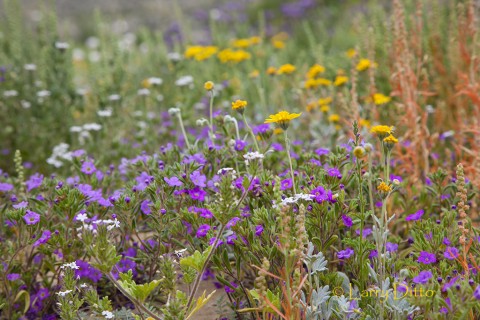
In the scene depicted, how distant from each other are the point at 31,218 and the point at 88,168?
503mm

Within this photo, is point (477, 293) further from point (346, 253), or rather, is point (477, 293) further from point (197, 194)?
point (197, 194)

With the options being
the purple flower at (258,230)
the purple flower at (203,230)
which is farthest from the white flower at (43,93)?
the purple flower at (258,230)

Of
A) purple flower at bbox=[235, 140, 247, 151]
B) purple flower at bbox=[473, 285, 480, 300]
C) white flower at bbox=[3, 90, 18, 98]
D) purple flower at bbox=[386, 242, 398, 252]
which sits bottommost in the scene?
purple flower at bbox=[386, 242, 398, 252]

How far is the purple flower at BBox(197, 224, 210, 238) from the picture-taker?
233cm

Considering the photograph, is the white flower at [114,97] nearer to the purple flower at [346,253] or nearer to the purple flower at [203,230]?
the purple flower at [203,230]

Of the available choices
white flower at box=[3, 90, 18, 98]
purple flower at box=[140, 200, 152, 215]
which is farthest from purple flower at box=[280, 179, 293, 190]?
white flower at box=[3, 90, 18, 98]

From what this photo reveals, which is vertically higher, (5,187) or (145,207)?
(5,187)

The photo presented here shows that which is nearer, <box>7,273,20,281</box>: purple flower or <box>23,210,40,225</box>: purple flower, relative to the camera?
Result: <box>23,210,40,225</box>: purple flower

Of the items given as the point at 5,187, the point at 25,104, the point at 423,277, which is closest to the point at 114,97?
the point at 25,104

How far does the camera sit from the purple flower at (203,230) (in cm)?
233

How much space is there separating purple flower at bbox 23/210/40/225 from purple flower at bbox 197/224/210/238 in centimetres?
70

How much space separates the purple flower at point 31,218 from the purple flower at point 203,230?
2.28 ft

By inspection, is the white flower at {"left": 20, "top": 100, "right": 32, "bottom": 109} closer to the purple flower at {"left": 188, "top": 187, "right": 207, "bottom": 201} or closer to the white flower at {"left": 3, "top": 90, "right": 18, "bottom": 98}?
the white flower at {"left": 3, "top": 90, "right": 18, "bottom": 98}

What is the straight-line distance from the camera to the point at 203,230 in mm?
2336
